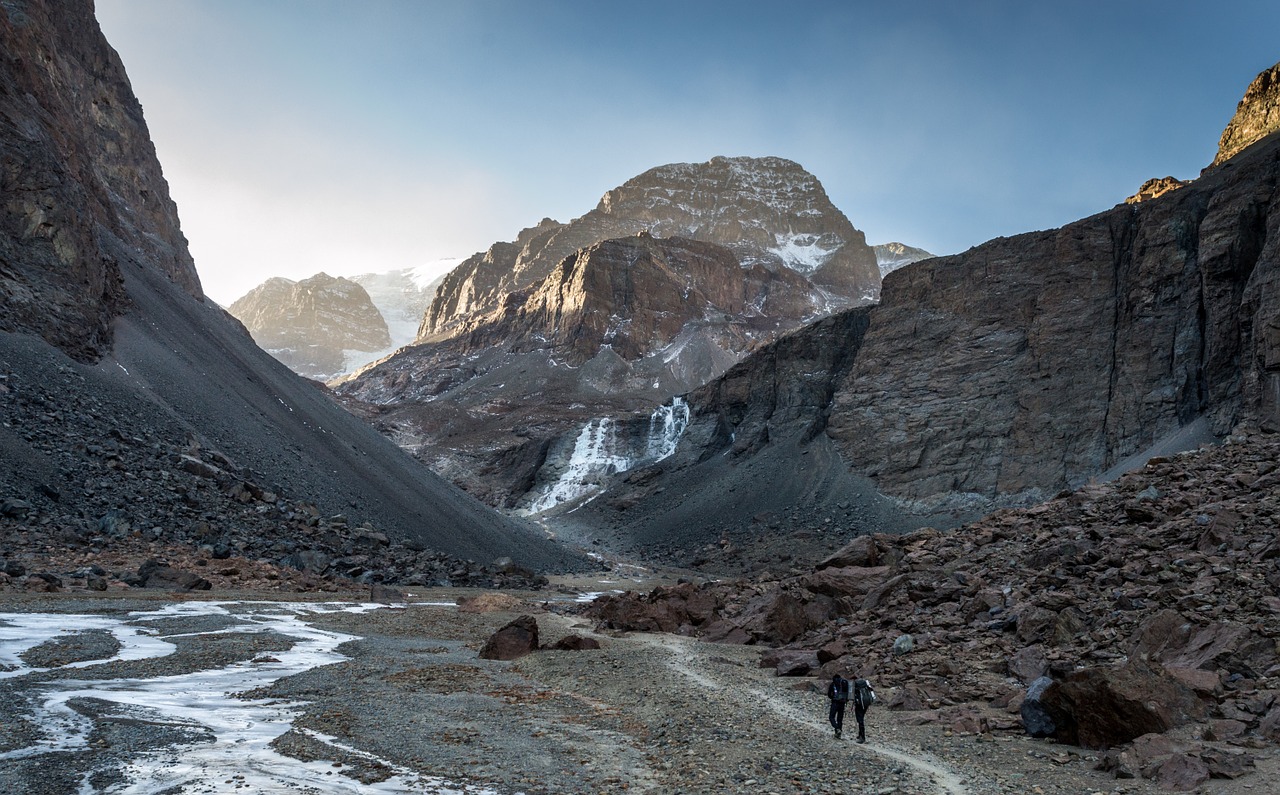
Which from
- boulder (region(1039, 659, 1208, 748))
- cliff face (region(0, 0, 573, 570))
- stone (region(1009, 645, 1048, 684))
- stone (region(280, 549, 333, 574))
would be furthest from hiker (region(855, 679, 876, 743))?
stone (region(280, 549, 333, 574))

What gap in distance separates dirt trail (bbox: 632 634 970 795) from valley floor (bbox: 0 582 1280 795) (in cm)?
5

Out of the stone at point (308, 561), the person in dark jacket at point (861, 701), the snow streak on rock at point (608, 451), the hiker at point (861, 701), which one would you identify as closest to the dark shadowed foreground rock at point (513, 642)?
the hiker at point (861, 701)

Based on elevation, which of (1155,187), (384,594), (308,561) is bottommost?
(384,594)

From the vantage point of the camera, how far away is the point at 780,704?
1459 cm

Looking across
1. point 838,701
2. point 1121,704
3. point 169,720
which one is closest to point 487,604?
point 169,720

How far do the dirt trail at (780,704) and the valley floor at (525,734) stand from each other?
5 cm

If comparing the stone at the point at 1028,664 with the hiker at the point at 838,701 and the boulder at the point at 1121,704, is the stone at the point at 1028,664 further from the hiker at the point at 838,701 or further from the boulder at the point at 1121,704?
the hiker at the point at 838,701

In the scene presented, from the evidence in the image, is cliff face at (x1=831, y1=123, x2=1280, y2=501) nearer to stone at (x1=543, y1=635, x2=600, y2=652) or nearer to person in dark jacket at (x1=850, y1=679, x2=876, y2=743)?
stone at (x1=543, y1=635, x2=600, y2=652)

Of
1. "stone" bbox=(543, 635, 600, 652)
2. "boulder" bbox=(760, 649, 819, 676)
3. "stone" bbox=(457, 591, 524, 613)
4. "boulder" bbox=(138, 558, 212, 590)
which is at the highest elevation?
"boulder" bbox=(138, 558, 212, 590)

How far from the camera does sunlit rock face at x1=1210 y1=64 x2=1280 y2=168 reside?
84919 millimetres

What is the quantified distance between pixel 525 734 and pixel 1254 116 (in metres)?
112

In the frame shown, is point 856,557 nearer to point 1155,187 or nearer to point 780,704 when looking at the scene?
point 780,704

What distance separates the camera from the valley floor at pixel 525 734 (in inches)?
356

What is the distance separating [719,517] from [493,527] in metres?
28.2
